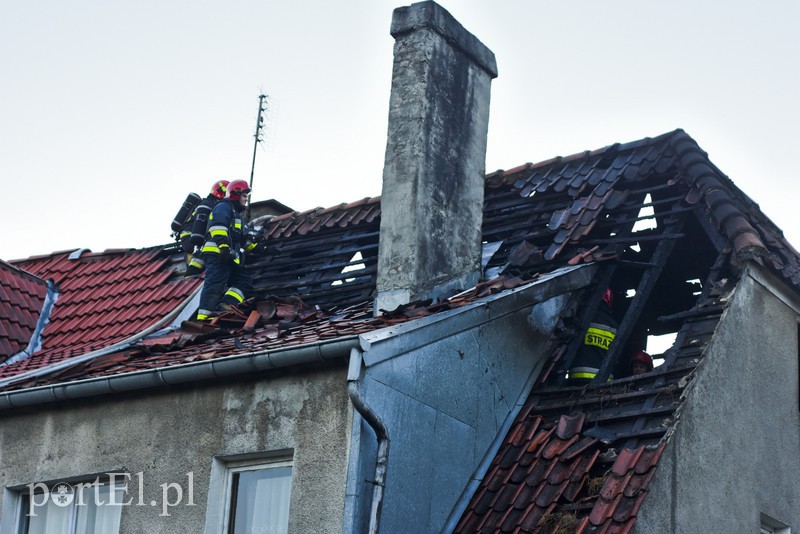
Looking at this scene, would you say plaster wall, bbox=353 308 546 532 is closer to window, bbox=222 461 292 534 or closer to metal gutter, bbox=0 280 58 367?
window, bbox=222 461 292 534

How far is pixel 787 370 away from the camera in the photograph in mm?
12312

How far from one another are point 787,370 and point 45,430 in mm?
6726

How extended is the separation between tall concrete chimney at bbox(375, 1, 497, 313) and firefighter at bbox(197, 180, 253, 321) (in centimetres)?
302

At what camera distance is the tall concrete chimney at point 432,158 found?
1209 centimetres

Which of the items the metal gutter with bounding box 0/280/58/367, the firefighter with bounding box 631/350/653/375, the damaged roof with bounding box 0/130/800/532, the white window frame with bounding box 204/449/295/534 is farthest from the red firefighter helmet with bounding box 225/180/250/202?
the firefighter with bounding box 631/350/653/375

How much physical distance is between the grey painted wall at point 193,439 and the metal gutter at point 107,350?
0.56 meters

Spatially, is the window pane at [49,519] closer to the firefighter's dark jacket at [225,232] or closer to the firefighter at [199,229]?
the firefighter's dark jacket at [225,232]

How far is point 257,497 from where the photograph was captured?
417 inches

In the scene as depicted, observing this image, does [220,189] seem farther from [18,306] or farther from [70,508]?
[70,508]

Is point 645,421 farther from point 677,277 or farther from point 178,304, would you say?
point 178,304

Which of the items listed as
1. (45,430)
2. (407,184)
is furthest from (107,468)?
(407,184)

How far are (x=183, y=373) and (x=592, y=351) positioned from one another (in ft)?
12.0

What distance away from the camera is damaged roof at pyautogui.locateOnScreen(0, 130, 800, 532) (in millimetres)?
10344

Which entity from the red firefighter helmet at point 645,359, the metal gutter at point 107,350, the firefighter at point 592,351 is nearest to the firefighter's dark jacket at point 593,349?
the firefighter at point 592,351
